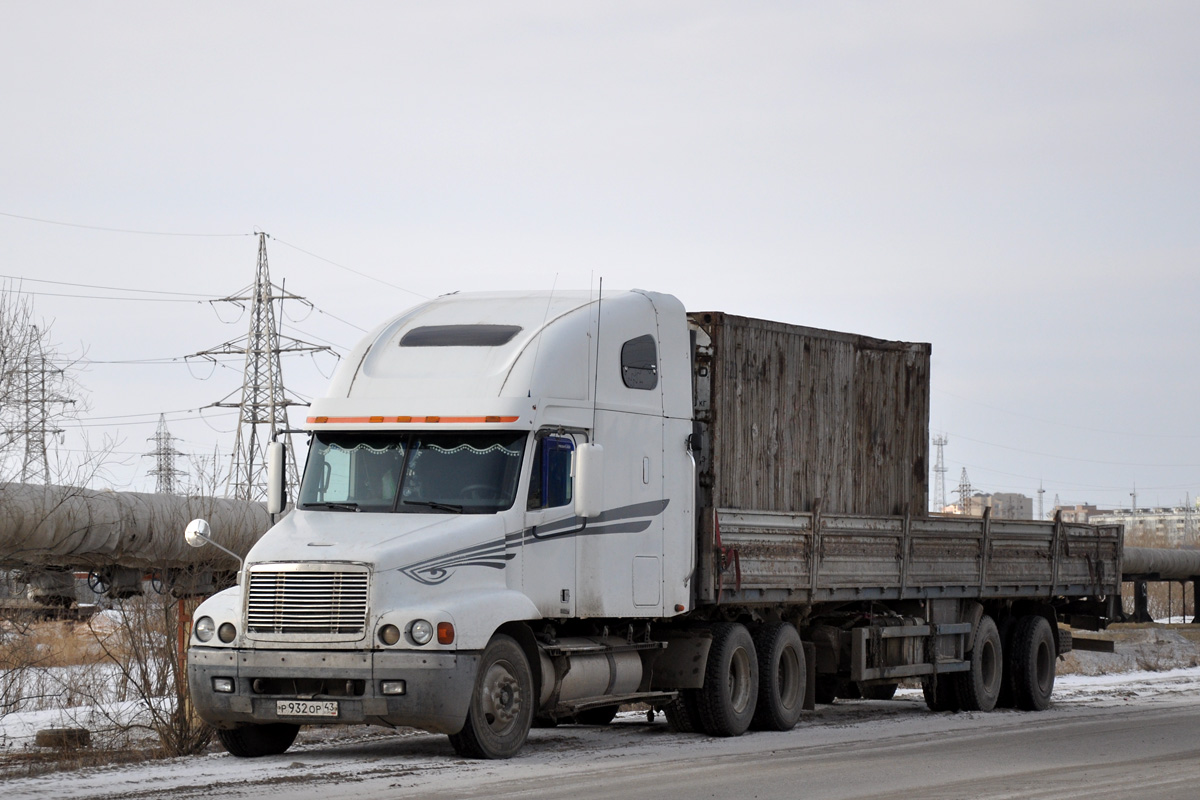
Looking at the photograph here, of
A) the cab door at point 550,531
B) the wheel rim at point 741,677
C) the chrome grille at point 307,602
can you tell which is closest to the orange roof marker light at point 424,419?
the cab door at point 550,531

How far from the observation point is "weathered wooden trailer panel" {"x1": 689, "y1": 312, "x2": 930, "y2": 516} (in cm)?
1627

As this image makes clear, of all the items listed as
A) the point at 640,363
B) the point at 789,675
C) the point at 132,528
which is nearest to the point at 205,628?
the point at 640,363

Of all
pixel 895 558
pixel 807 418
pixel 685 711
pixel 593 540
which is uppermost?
pixel 807 418

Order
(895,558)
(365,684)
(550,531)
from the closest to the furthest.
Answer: (365,684)
(550,531)
(895,558)

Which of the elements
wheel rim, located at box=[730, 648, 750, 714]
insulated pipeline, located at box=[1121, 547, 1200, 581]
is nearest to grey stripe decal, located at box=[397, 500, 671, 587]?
wheel rim, located at box=[730, 648, 750, 714]

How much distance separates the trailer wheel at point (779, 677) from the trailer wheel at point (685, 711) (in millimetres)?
874

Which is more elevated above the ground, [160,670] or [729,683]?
[160,670]

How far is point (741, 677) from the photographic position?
16.0 meters

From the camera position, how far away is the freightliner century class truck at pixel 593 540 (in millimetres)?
12312

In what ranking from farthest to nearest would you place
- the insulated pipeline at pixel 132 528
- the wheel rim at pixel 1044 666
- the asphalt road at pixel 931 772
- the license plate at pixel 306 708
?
1. the insulated pipeline at pixel 132 528
2. the wheel rim at pixel 1044 666
3. the license plate at pixel 306 708
4. the asphalt road at pixel 931 772

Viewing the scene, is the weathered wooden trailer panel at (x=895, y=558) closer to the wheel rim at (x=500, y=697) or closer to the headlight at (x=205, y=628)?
the wheel rim at (x=500, y=697)

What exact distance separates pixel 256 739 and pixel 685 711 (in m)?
4.67

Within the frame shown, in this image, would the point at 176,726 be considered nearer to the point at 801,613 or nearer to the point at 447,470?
the point at 447,470

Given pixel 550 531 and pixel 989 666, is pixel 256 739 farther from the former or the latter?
pixel 989 666
